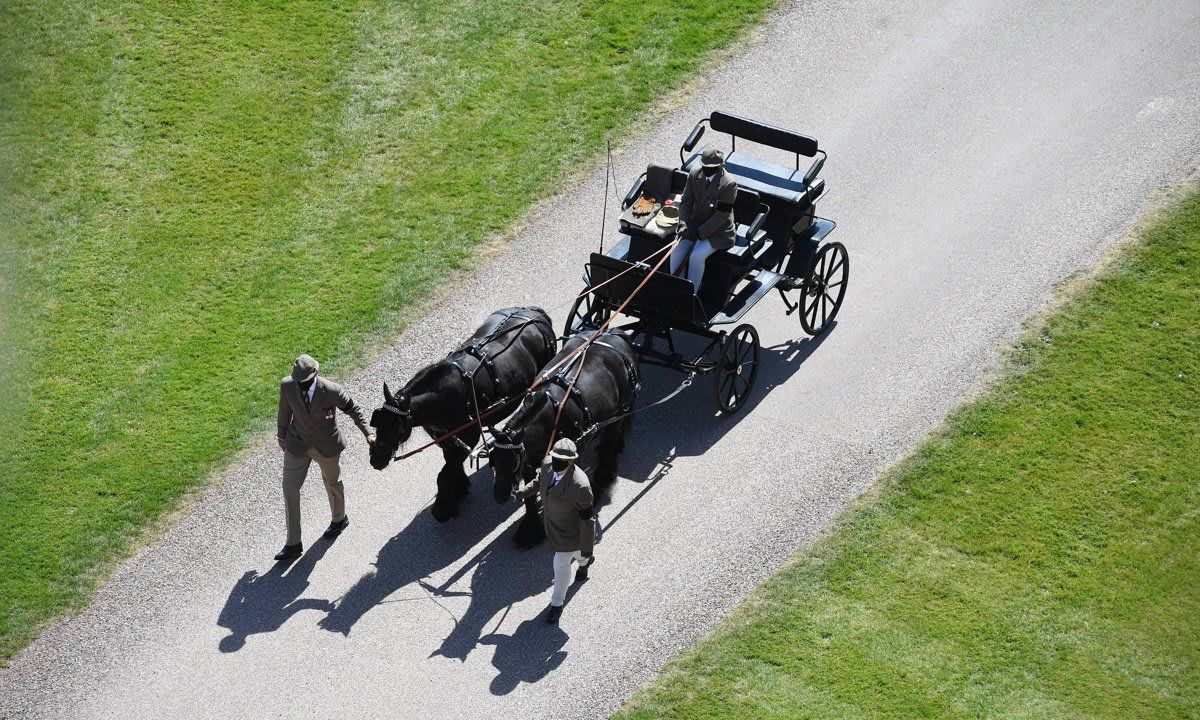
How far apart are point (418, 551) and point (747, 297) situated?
4436mm

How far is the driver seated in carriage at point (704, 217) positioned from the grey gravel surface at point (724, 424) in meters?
1.54

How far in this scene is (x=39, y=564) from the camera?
44.2 ft

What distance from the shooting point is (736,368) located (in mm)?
14500

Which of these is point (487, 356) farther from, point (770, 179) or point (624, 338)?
point (770, 179)

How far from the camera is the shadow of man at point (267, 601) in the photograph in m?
12.7

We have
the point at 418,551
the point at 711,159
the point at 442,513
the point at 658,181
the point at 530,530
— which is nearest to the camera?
the point at 530,530

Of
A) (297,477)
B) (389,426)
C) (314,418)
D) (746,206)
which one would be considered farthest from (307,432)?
(746,206)

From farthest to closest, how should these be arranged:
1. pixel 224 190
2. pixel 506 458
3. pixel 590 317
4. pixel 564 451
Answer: pixel 224 190 → pixel 590 317 → pixel 506 458 → pixel 564 451

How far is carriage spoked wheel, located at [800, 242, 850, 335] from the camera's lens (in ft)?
50.1

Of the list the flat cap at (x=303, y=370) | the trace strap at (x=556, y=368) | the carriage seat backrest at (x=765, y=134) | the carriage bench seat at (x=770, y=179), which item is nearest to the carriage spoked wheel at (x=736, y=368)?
the trace strap at (x=556, y=368)

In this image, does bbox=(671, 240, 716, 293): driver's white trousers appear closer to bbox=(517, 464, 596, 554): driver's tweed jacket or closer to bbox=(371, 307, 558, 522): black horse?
bbox=(371, 307, 558, 522): black horse

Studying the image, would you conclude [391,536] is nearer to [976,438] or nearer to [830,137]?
[976,438]

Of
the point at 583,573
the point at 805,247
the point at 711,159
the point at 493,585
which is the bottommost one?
the point at 493,585

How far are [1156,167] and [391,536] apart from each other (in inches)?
432
